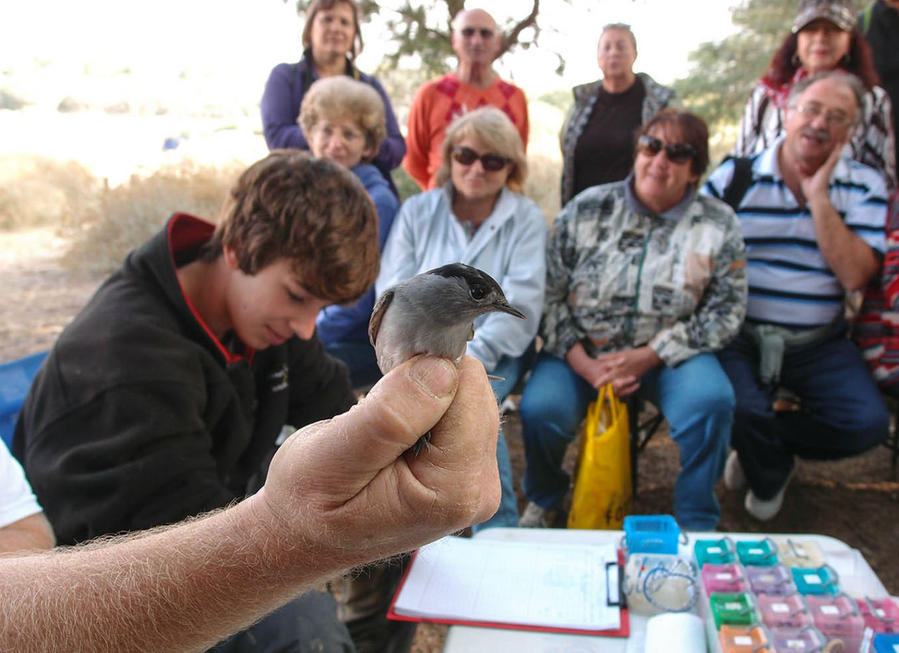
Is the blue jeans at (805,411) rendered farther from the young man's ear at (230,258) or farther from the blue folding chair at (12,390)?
the blue folding chair at (12,390)

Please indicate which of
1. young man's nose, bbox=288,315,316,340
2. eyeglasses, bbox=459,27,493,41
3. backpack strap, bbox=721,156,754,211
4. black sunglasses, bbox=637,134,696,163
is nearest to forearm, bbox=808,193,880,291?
backpack strap, bbox=721,156,754,211

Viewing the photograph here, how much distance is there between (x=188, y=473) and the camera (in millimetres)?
1894

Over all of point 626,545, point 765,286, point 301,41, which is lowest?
point 626,545

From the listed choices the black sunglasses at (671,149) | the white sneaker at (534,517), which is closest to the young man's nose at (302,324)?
the white sneaker at (534,517)

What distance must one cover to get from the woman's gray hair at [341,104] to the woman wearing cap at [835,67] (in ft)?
9.68

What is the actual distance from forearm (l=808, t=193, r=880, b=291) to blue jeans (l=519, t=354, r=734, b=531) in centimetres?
104

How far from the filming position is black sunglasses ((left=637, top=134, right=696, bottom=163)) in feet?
13.0

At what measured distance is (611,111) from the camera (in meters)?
5.21

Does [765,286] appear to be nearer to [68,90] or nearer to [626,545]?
[626,545]

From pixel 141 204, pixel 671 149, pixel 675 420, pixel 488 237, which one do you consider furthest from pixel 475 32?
pixel 141 204

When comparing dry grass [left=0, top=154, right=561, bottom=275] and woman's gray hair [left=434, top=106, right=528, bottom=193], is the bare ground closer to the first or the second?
woman's gray hair [left=434, top=106, right=528, bottom=193]

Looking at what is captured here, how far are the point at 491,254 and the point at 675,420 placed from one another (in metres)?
1.53

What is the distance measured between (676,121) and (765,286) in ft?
4.22

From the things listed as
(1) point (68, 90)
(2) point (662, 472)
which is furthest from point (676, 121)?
(1) point (68, 90)
